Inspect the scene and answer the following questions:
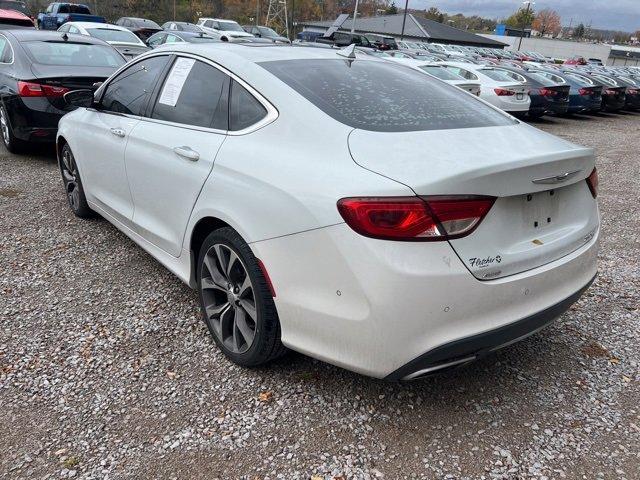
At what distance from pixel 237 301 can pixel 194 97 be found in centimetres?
124

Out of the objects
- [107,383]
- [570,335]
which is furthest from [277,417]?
[570,335]

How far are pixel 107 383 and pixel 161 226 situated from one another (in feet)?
3.29

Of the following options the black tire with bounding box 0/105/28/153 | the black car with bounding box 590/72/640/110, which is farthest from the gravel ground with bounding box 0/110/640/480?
the black car with bounding box 590/72/640/110

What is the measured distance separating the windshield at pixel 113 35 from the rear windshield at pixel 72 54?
7055 mm

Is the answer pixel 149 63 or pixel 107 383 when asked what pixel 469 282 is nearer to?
→ pixel 107 383

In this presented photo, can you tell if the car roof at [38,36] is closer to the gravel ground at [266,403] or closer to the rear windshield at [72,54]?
the rear windshield at [72,54]

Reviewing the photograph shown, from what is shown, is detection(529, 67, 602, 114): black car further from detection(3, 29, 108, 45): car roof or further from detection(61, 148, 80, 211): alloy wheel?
detection(61, 148, 80, 211): alloy wheel

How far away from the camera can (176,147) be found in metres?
3.01

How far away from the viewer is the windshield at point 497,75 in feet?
47.4

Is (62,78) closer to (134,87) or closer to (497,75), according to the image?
(134,87)

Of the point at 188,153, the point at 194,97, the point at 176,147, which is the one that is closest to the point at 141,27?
the point at 194,97

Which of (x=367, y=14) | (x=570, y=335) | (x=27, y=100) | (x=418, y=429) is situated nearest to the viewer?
(x=418, y=429)

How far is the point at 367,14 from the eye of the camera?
9688cm

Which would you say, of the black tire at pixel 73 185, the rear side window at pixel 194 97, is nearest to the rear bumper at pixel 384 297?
the rear side window at pixel 194 97
